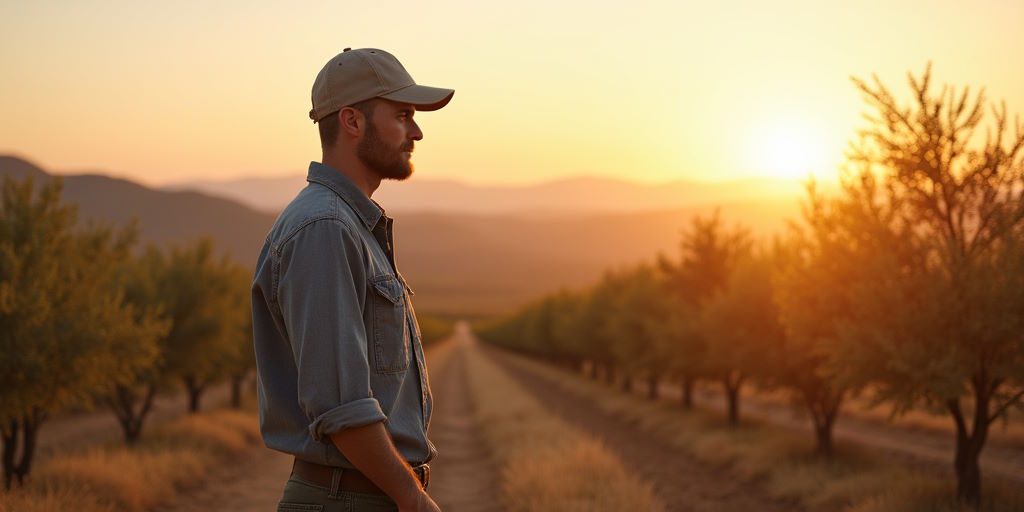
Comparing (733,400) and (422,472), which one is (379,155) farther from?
(733,400)

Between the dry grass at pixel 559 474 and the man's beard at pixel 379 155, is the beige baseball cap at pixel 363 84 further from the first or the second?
the dry grass at pixel 559 474

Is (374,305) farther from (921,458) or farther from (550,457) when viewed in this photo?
(921,458)

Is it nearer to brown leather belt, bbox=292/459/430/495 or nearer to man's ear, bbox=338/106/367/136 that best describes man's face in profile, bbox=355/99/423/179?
man's ear, bbox=338/106/367/136

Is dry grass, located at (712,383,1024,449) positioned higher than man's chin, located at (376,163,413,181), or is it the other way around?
man's chin, located at (376,163,413,181)

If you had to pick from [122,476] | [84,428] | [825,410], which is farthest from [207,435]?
[825,410]

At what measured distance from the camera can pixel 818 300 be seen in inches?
495

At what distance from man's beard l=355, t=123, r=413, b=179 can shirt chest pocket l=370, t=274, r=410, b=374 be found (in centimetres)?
39

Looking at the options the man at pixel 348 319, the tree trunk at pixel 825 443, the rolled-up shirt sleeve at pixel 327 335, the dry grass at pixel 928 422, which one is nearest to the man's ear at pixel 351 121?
the man at pixel 348 319

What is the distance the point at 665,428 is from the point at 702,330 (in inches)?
183

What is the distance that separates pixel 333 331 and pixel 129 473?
40.5ft

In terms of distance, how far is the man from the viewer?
90.3 inches

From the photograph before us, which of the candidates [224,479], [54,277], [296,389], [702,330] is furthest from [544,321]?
[296,389]

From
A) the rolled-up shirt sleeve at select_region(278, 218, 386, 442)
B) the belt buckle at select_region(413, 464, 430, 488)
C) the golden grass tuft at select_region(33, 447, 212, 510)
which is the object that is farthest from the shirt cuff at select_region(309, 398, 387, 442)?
the golden grass tuft at select_region(33, 447, 212, 510)

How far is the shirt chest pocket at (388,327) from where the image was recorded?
8.30 feet
